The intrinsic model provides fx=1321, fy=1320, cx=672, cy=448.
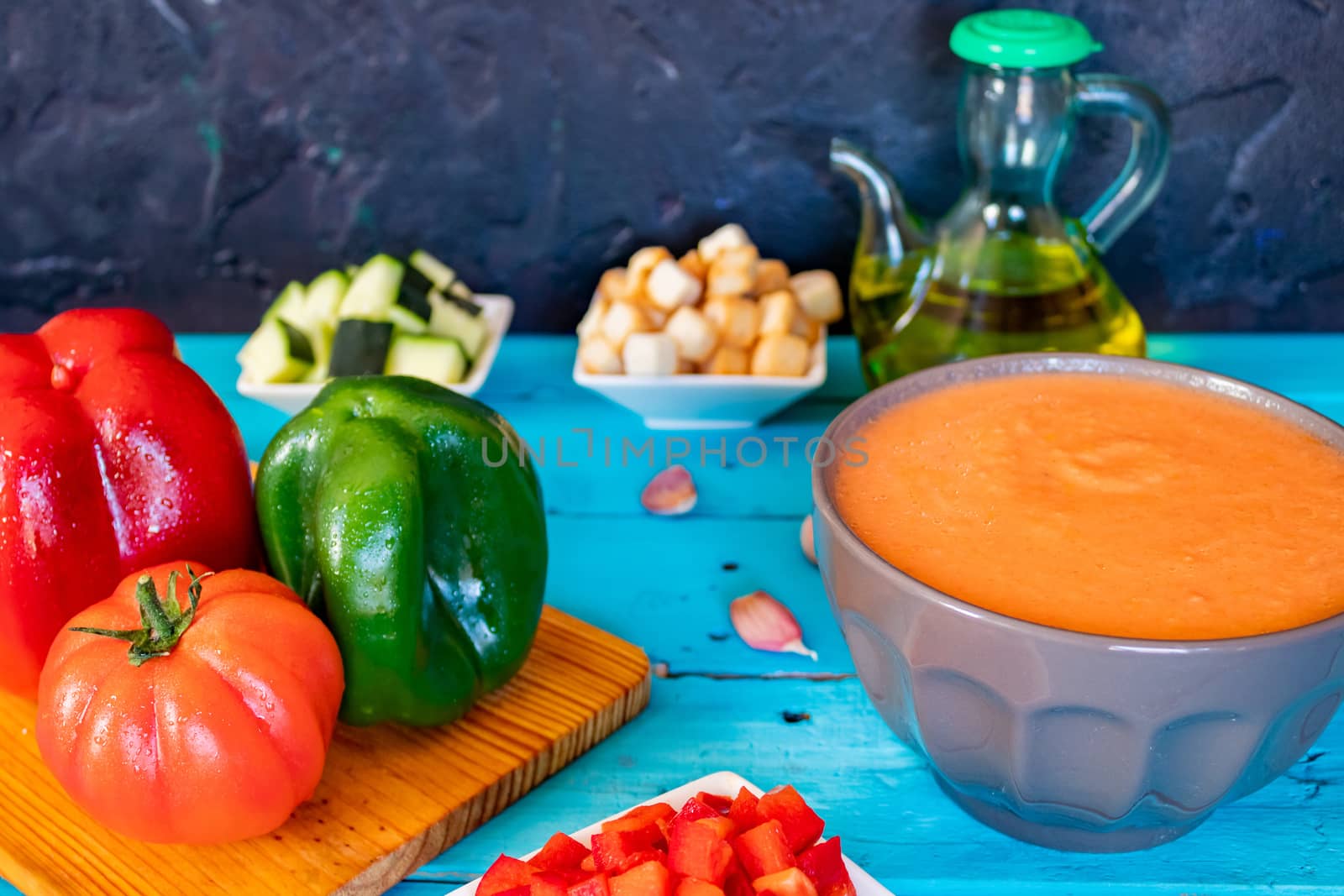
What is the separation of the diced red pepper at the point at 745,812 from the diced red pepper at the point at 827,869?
0.11 ft

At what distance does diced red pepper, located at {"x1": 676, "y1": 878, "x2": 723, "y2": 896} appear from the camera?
26.1 inches

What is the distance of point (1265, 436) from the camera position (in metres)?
0.85

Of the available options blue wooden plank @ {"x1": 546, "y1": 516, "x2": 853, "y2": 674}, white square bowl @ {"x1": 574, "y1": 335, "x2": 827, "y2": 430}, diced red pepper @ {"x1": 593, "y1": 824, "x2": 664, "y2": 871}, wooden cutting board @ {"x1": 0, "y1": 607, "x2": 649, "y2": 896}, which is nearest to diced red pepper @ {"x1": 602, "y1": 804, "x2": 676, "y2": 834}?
diced red pepper @ {"x1": 593, "y1": 824, "x2": 664, "y2": 871}

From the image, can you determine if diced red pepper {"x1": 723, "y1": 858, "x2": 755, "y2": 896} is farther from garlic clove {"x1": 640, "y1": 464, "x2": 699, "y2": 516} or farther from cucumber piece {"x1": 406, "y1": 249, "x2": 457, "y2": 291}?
cucumber piece {"x1": 406, "y1": 249, "x2": 457, "y2": 291}

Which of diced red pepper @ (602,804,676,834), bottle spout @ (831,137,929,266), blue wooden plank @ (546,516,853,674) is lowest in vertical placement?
blue wooden plank @ (546,516,853,674)

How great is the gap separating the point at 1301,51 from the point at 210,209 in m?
1.23

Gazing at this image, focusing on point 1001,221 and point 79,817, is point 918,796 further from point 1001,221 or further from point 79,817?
point 1001,221

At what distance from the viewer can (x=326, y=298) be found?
141 cm

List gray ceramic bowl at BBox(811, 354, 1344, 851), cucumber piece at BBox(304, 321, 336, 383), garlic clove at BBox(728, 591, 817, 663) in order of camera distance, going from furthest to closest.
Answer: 1. cucumber piece at BBox(304, 321, 336, 383)
2. garlic clove at BBox(728, 591, 817, 663)
3. gray ceramic bowl at BBox(811, 354, 1344, 851)

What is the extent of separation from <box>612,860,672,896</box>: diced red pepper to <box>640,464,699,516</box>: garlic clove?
0.54 m

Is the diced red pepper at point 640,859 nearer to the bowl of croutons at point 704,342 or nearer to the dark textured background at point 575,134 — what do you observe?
the bowl of croutons at point 704,342

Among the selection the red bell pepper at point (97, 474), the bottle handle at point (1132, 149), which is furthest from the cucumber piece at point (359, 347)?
the bottle handle at point (1132, 149)

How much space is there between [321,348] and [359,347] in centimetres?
9

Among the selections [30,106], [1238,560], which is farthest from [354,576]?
[30,106]
